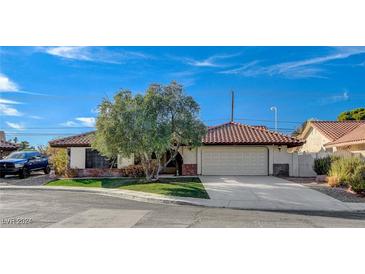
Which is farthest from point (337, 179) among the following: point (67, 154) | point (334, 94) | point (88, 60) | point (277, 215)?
point (67, 154)

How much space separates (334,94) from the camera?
54.3 feet

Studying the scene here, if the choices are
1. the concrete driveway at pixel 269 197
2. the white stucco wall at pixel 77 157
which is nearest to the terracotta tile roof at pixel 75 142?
the white stucco wall at pixel 77 157

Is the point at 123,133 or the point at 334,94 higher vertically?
the point at 334,94

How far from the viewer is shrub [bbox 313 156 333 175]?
20734 mm

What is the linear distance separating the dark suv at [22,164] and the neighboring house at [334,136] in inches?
904

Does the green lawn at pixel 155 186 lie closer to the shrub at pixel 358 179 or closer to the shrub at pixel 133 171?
the shrub at pixel 133 171

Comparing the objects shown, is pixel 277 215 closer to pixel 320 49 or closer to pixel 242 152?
pixel 320 49

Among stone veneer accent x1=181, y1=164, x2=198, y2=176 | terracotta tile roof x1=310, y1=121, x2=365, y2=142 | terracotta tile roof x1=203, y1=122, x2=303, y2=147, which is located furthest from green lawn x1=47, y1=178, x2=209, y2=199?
terracotta tile roof x1=310, y1=121, x2=365, y2=142

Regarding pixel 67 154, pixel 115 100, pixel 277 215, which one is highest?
pixel 115 100

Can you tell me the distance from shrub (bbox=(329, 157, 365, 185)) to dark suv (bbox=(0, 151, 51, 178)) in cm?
2048

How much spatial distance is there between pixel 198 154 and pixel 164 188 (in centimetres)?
816

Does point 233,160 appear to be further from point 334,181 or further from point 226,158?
point 334,181

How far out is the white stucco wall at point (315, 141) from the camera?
29944 millimetres
